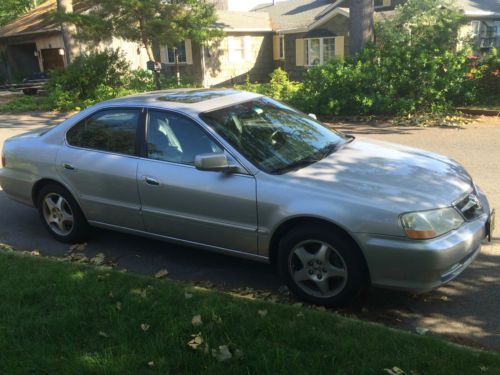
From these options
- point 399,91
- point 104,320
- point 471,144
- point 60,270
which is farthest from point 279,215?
point 399,91

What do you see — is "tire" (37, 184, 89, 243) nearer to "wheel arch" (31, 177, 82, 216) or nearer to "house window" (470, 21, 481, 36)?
"wheel arch" (31, 177, 82, 216)

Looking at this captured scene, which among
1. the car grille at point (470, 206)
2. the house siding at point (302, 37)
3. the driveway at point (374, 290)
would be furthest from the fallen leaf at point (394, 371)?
the house siding at point (302, 37)

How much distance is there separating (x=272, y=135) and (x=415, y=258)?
66.7 inches

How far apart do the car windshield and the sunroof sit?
0.36 meters

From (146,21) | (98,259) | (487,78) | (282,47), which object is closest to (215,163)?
(98,259)

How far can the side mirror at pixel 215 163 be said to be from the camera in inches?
161

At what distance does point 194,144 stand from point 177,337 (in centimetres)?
179

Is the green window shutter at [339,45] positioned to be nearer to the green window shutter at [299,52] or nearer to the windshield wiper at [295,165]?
the green window shutter at [299,52]

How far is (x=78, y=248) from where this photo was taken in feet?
17.6

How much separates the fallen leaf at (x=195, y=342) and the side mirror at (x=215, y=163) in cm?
140

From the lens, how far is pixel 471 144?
961 cm

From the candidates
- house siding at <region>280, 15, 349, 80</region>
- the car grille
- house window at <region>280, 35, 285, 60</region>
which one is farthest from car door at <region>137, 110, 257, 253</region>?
house window at <region>280, 35, 285, 60</region>

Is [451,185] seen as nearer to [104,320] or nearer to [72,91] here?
[104,320]

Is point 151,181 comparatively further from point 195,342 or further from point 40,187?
point 195,342
